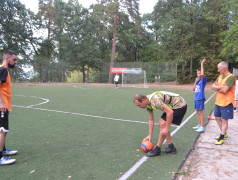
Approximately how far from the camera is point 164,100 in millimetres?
3457

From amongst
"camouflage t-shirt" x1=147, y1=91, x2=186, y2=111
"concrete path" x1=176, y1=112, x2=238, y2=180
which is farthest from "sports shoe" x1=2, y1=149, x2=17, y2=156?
"concrete path" x1=176, y1=112, x2=238, y2=180

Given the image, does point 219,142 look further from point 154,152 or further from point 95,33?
point 95,33

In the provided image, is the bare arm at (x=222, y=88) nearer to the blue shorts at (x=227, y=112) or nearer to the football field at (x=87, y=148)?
the blue shorts at (x=227, y=112)

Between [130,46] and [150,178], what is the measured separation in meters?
41.4

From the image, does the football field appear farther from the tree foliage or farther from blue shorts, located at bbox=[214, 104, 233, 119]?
the tree foliage

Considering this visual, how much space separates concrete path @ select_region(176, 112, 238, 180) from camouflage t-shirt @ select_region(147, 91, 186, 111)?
3.44 feet

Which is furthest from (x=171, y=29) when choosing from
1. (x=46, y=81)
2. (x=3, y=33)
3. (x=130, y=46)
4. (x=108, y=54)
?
(x=3, y=33)

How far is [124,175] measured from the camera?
303cm

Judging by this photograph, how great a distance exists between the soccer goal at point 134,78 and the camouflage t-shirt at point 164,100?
23.0 meters

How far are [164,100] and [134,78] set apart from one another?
79.7ft

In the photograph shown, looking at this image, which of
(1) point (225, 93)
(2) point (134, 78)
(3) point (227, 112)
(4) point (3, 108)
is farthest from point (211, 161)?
(2) point (134, 78)

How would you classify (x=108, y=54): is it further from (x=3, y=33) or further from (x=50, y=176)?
(x=50, y=176)

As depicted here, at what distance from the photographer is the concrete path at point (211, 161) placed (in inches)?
121

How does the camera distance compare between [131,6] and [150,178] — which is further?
[131,6]
